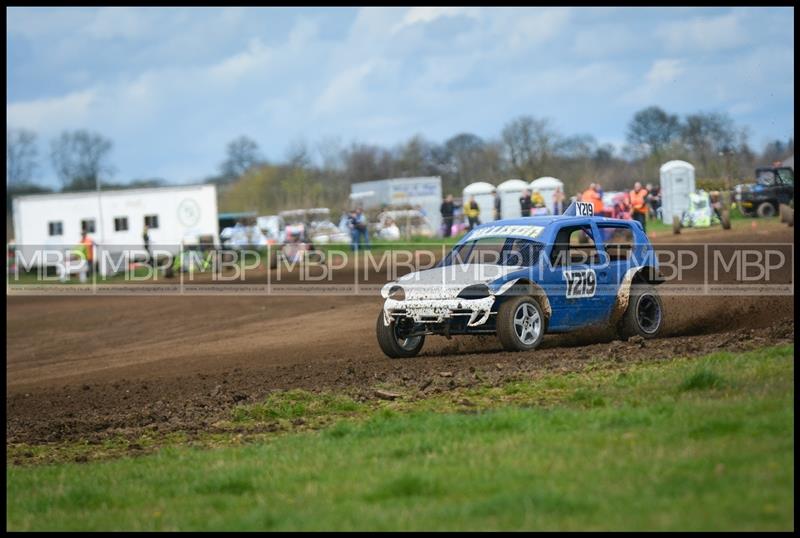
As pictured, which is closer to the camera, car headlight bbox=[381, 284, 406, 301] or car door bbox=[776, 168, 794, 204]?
car headlight bbox=[381, 284, 406, 301]

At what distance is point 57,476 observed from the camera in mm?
7980

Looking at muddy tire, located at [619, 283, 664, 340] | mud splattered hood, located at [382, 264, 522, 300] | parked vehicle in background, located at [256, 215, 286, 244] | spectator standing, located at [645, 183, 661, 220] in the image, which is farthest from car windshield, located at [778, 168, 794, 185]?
mud splattered hood, located at [382, 264, 522, 300]

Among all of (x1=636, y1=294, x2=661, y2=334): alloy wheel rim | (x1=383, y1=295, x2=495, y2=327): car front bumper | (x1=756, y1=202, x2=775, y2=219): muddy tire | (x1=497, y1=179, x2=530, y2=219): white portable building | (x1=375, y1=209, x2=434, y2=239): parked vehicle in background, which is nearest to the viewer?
(x1=383, y1=295, x2=495, y2=327): car front bumper

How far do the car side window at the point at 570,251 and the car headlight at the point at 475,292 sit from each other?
114 centimetres

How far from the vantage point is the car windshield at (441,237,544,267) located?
45.1 feet

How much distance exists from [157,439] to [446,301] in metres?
4.42

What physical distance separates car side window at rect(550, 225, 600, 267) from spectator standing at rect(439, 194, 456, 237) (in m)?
26.8

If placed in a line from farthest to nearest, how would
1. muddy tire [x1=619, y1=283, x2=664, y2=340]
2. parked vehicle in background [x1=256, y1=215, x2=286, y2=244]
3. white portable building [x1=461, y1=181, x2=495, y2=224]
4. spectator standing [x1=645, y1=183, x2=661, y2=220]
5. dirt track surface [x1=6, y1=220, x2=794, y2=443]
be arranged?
parked vehicle in background [x1=256, y1=215, x2=286, y2=244] < white portable building [x1=461, y1=181, x2=495, y2=224] < spectator standing [x1=645, y1=183, x2=661, y2=220] < muddy tire [x1=619, y1=283, x2=664, y2=340] < dirt track surface [x1=6, y1=220, x2=794, y2=443]

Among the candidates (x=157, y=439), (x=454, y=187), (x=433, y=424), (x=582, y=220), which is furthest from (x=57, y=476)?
(x=454, y=187)

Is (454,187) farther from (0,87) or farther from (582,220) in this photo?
(0,87)

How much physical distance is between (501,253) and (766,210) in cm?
2756

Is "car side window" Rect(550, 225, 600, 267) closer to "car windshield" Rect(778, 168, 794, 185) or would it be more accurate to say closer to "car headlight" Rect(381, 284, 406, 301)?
"car headlight" Rect(381, 284, 406, 301)

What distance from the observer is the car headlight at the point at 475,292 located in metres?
13.1

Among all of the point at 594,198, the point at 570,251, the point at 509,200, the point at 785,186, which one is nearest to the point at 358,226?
the point at 509,200
